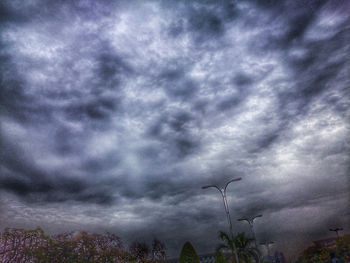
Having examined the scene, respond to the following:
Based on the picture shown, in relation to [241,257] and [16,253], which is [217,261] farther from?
[16,253]

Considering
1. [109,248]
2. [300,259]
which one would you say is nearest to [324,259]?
[300,259]

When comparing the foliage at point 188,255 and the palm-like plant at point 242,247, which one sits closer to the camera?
the foliage at point 188,255

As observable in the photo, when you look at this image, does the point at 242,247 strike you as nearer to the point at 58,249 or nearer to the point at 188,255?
the point at 188,255

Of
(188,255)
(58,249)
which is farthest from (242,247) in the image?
(58,249)

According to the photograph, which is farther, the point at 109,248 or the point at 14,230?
the point at 109,248

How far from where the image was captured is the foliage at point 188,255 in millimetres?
36031

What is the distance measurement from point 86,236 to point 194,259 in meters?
18.5

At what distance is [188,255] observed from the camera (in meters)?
36.4

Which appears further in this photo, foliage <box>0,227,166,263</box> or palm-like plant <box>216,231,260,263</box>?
palm-like plant <box>216,231,260,263</box>

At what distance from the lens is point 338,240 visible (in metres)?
27.7

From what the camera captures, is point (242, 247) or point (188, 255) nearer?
point (188, 255)

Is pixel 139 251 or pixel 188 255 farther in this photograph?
pixel 139 251

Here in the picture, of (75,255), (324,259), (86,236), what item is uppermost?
(86,236)

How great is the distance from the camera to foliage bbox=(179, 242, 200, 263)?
36031 mm
